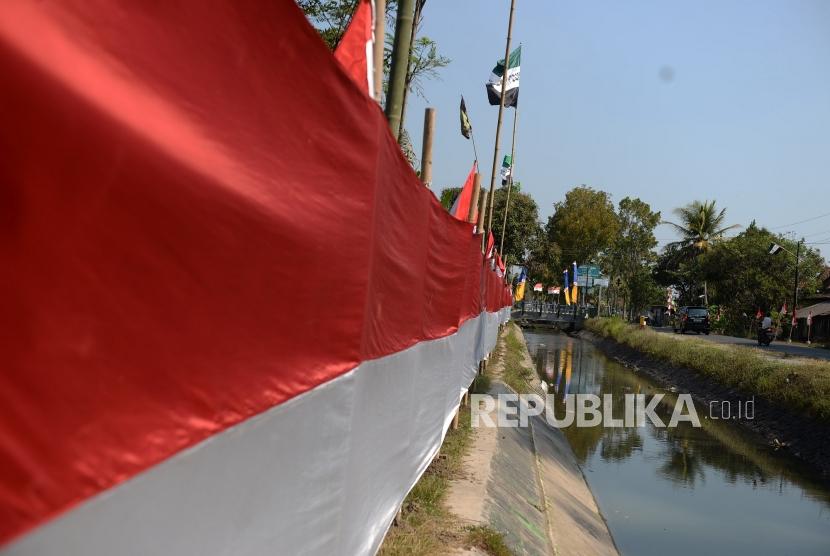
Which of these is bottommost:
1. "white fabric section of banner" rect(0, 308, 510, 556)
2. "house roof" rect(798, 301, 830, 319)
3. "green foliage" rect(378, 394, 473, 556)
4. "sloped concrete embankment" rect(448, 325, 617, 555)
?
"sloped concrete embankment" rect(448, 325, 617, 555)

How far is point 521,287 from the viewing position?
4781 cm

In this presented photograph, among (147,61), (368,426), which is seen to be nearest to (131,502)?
(147,61)

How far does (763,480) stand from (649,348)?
700 inches

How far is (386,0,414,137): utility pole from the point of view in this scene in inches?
173

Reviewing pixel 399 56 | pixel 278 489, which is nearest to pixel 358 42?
pixel 399 56

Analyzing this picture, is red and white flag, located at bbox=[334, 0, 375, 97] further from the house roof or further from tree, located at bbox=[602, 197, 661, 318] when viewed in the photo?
tree, located at bbox=[602, 197, 661, 318]

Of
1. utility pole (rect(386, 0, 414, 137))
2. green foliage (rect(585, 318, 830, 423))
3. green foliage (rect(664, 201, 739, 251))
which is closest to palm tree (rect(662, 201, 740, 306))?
green foliage (rect(664, 201, 739, 251))

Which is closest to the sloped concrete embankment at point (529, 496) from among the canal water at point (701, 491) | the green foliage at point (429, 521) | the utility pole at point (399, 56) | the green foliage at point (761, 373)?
the green foliage at point (429, 521)

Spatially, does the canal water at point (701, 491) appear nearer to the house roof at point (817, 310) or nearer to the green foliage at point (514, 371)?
the green foliage at point (514, 371)

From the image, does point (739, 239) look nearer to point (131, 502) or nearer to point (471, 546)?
point (471, 546)

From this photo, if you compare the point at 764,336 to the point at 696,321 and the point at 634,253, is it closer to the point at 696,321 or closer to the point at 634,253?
the point at 696,321

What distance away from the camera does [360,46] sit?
3553 mm

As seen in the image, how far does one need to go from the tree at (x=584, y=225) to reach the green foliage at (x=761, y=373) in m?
35.0

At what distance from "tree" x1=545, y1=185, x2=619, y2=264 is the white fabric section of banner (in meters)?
61.1
